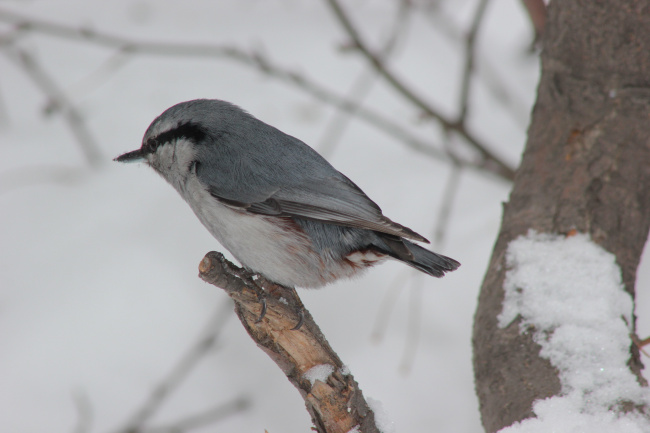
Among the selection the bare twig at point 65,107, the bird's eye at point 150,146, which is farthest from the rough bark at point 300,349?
the bare twig at point 65,107

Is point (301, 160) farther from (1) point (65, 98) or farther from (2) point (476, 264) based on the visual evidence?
(1) point (65, 98)

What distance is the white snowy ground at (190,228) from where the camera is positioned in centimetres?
313

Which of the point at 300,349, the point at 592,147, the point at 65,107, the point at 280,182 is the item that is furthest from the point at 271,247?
the point at 65,107

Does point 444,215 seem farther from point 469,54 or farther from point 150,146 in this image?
point 150,146

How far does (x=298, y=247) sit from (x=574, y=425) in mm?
1096

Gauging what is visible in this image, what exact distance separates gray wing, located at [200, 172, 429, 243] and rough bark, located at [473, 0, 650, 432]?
1.67 feet

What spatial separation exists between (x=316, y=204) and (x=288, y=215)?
11 centimetres

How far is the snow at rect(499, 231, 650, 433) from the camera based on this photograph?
1.79 meters

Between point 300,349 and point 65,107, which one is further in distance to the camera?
point 65,107

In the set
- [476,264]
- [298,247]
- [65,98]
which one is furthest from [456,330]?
[65,98]

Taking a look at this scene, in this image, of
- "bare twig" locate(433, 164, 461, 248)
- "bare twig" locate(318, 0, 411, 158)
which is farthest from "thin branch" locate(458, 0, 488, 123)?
"bare twig" locate(318, 0, 411, 158)

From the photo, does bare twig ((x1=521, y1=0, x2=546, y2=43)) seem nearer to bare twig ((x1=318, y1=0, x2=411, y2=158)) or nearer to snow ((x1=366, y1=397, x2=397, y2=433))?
bare twig ((x1=318, y1=0, x2=411, y2=158))

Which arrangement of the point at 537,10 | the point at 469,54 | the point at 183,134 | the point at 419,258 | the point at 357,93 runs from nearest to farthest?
the point at 419,258 < the point at 183,134 < the point at 537,10 < the point at 469,54 < the point at 357,93

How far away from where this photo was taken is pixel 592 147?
237 cm
